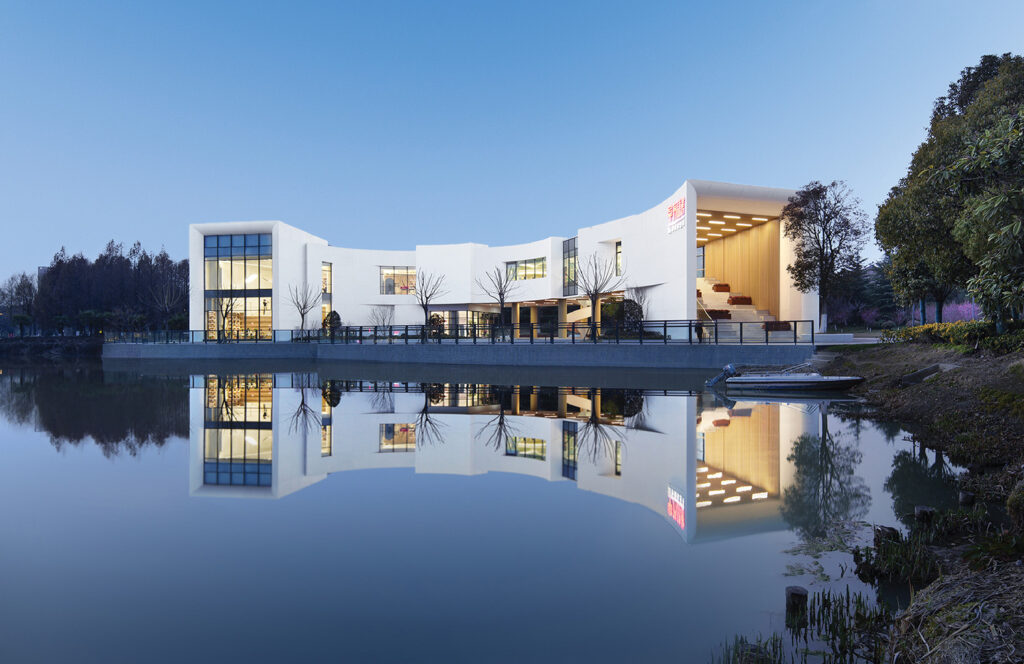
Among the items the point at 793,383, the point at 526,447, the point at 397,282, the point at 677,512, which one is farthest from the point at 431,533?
the point at 397,282

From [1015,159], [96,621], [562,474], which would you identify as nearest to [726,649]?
[96,621]

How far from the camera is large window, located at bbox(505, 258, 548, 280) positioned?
4405 cm

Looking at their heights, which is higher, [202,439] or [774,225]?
[774,225]

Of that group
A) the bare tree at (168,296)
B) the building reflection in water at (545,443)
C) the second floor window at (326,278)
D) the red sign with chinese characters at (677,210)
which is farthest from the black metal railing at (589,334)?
the bare tree at (168,296)

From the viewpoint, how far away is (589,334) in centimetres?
2700

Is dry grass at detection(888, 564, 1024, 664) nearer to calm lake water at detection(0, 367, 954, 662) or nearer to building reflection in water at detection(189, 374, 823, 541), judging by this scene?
calm lake water at detection(0, 367, 954, 662)

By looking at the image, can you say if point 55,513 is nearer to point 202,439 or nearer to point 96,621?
point 96,621

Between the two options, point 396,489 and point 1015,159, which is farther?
point 396,489

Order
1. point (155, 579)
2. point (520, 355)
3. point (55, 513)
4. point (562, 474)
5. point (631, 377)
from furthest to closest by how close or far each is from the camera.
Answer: point (520, 355)
point (631, 377)
point (562, 474)
point (55, 513)
point (155, 579)

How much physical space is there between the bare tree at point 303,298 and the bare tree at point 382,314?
4819 millimetres

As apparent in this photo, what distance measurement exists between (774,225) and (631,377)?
16.2 m

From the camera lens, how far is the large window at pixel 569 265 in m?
40.8

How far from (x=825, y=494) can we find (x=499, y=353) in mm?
20102

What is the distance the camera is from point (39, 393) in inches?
692
